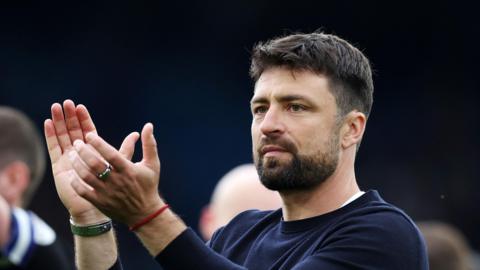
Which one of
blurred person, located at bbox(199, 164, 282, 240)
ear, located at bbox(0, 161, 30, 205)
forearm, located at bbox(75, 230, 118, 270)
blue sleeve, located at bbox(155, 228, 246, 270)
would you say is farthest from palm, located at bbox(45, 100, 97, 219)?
blurred person, located at bbox(199, 164, 282, 240)

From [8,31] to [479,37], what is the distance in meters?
5.73

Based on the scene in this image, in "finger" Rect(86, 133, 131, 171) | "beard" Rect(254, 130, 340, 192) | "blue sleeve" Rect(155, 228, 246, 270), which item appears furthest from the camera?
"beard" Rect(254, 130, 340, 192)

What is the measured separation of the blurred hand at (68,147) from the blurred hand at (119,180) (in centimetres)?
52

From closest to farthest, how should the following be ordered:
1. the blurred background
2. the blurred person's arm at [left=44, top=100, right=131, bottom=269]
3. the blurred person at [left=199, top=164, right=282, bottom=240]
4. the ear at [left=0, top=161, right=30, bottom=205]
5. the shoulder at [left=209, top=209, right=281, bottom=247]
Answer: the blurred person's arm at [left=44, top=100, right=131, bottom=269] → the shoulder at [left=209, top=209, right=281, bottom=247] → the ear at [left=0, top=161, right=30, bottom=205] → the blurred person at [left=199, top=164, right=282, bottom=240] → the blurred background

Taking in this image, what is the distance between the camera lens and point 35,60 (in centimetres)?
1077

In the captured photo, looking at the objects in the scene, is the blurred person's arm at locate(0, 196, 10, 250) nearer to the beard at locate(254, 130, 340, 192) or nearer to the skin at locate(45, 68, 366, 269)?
the skin at locate(45, 68, 366, 269)

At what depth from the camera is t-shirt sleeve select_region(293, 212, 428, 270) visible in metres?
2.92

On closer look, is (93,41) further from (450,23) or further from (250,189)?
(250,189)

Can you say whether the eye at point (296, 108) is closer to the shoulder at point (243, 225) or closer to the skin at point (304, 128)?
the skin at point (304, 128)

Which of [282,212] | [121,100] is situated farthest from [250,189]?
[121,100]

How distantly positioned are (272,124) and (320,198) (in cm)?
31

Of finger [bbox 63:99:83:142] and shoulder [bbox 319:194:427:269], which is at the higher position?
finger [bbox 63:99:83:142]

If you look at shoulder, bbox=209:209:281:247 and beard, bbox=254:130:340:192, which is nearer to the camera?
beard, bbox=254:130:340:192

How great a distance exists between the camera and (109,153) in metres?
2.60
